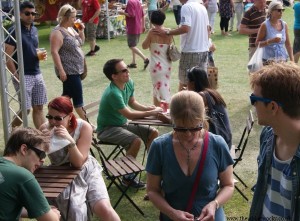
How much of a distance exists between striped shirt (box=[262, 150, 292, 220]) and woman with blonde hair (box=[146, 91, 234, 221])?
21.8 inches

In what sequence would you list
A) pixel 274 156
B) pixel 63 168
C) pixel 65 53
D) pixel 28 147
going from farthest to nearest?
pixel 65 53
pixel 63 168
pixel 28 147
pixel 274 156

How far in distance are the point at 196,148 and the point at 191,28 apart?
4.64 meters

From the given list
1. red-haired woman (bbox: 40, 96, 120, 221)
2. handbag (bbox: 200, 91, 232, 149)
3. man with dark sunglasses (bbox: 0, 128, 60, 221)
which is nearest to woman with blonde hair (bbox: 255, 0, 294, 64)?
handbag (bbox: 200, 91, 232, 149)

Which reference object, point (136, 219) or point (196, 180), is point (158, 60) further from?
point (196, 180)

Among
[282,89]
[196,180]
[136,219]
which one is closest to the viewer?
[282,89]

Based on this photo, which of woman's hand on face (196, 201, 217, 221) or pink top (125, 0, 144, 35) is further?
pink top (125, 0, 144, 35)

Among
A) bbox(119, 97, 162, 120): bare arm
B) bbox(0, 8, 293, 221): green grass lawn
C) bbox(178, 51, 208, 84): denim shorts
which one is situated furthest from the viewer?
bbox(178, 51, 208, 84): denim shorts

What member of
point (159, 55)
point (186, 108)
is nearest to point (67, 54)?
point (159, 55)

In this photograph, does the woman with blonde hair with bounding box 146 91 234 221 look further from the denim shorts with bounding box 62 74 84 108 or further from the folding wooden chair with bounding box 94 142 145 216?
the denim shorts with bounding box 62 74 84 108

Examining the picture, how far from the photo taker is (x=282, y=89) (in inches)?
95.0

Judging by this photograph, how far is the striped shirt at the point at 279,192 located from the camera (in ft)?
8.08

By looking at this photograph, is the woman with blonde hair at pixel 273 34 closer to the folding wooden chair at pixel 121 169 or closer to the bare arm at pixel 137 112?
the bare arm at pixel 137 112

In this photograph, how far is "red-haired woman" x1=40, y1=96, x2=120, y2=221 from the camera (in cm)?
Result: 421

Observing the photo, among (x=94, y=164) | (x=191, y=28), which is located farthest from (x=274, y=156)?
(x=191, y=28)
